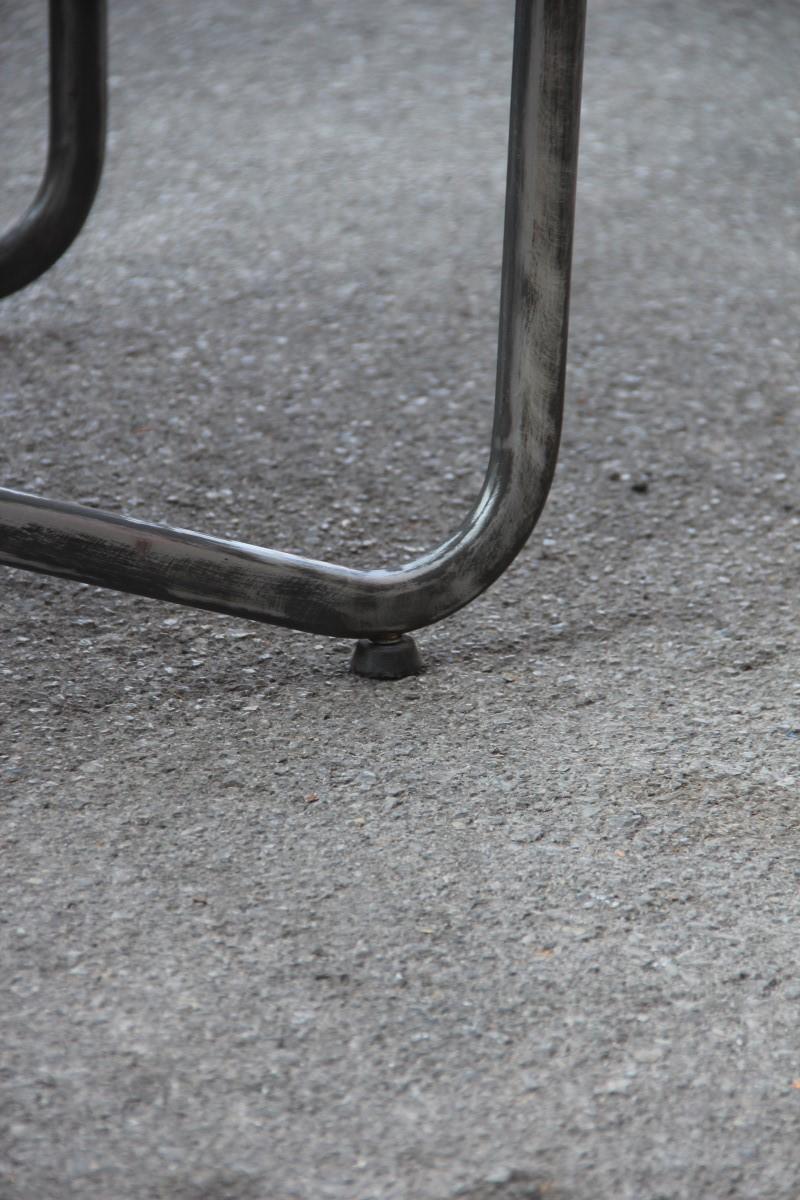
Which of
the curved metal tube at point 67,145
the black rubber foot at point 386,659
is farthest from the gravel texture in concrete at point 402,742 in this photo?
the curved metal tube at point 67,145

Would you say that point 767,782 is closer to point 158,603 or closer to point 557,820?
point 557,820

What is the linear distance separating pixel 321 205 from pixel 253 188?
0.16 metres

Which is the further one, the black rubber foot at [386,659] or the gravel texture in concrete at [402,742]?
the black rubber foot at [386,659]

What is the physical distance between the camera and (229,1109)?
90 centimetres

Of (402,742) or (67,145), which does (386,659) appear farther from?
(67,145)

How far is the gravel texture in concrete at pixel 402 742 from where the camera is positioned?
0.90 m

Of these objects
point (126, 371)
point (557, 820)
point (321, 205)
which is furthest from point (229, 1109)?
point (321, 205)

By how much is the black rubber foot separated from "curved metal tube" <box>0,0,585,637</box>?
0.11 ft

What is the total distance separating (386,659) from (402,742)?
0.11 meters

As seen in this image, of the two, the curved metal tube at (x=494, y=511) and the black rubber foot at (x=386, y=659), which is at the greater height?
the curved metal tube at (x=494, y=511)

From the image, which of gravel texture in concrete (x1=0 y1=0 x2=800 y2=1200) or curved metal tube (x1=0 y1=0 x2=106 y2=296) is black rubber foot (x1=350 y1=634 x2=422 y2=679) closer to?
gravel texture in concrete (x1=0 y1=0 x2=800 y2=1200)

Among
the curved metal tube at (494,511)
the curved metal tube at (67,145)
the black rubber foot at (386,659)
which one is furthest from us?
the curved metal tube at (67,145)

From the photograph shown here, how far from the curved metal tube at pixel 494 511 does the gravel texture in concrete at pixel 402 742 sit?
0.36 feet

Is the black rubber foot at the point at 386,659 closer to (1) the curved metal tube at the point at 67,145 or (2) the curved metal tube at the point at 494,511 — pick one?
(2) the curved metal tube at the point at 494,511
